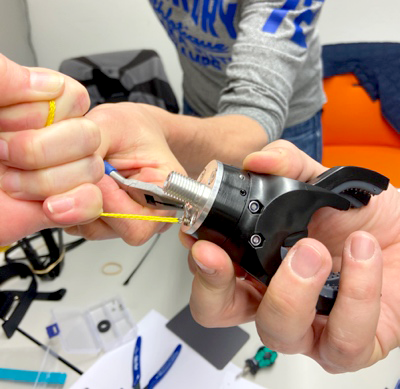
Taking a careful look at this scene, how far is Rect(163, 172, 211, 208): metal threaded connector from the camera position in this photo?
310 millimetres

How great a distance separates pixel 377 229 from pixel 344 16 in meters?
1.30

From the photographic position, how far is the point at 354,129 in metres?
1.10

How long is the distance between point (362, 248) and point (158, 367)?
1.34 feet

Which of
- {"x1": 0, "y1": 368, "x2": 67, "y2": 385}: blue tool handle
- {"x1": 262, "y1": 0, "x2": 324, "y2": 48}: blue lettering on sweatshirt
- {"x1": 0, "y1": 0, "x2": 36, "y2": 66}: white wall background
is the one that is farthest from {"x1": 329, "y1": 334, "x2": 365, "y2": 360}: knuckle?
{"x1": 0, "y1": 0, "x2": 36, "y2": 66}: white wall background

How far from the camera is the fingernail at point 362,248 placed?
36 centimetres

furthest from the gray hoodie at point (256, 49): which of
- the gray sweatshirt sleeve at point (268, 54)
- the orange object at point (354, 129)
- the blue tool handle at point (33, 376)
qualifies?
the blue tool handle at point (33, 376)

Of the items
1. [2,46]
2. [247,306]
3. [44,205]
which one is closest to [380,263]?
[247,306]

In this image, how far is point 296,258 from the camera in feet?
1.11

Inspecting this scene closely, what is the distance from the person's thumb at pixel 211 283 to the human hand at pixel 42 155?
0.39ft

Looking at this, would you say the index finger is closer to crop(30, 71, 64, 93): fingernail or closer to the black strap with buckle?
crop(30, 71, 64, 93): fingernail

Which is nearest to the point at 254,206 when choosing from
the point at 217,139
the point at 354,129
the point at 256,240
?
the point at 256,240

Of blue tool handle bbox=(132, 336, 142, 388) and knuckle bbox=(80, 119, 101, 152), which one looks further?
blue tool handle bbox=(132, 336, 142, 388)

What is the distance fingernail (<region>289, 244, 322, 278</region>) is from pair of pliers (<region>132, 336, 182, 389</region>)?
36 centimetres

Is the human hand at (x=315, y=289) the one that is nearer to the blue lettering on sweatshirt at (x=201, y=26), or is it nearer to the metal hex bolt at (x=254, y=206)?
the metal hex bolt at (x=254, y=206)
